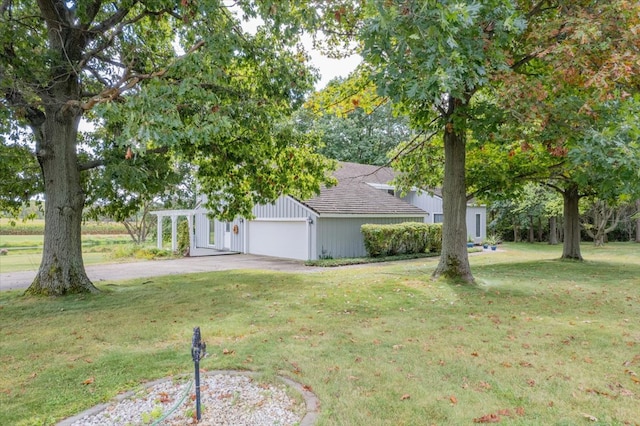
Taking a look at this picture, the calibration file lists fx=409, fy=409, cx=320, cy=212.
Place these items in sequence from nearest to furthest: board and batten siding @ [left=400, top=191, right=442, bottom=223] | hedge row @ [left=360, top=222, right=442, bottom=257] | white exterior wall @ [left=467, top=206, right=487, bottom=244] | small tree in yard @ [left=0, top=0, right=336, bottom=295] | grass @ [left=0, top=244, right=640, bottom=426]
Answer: grass @ [left=0, top=244, right=640, bottom=426], small tree in yard @ [left=0, top=0, right=336, bottom=295], hedge row @ [left=360, top=222, right=442, bottom=257], board and batten siding @ [left=400, top=191, right=442, bottom=223], white exterior wall @ [left=467, top=206, right=487, bottom=244]

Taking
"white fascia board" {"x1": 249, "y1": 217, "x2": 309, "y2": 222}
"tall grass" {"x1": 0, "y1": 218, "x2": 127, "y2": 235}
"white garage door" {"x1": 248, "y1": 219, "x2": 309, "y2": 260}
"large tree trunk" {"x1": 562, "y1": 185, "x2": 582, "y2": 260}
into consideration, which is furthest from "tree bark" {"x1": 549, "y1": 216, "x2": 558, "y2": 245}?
"tall grass" {"x1": 0, "y1": 218, "x2": 127, "y2": 235}

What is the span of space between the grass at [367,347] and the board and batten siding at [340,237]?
7745mm

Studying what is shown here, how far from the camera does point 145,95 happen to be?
22.6 ft

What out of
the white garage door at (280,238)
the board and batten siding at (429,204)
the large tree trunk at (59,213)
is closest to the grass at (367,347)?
the large tree trunk at (59,213)

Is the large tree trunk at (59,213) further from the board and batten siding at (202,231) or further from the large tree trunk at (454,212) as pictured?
the board and batten siding at (202,231)

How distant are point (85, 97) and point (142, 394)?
8.93 m

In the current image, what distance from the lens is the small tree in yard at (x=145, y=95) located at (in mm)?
7785

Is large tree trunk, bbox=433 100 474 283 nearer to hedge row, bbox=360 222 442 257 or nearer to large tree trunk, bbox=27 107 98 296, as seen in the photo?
hedge row, bbox=360 222 442 257

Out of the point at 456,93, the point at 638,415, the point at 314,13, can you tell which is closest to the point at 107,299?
the point at 314,13

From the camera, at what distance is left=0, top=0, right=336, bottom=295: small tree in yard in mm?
7785

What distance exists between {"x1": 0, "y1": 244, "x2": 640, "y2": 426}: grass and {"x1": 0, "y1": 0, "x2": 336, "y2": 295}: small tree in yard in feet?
9.73

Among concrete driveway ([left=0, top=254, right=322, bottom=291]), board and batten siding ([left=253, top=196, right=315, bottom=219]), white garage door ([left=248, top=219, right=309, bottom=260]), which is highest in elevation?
board and batten siding ([left=253, top=196, right=315, bottom=219])

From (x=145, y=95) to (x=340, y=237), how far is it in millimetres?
12627

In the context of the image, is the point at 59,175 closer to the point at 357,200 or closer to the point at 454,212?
the point at 454,212
